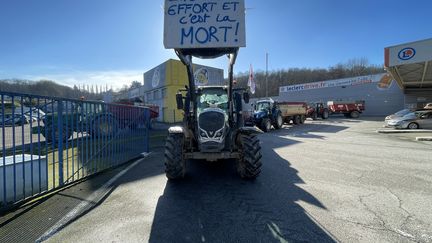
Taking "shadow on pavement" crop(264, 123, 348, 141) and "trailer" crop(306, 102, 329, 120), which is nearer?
"shadow on pavement" crop(264, 123, 348, 141)

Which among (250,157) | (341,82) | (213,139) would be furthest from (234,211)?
(341,82)

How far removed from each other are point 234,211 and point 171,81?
25.7m

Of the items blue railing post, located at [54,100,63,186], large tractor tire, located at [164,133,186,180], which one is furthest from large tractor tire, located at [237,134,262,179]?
blue railing post, located at [54,100,63,186]

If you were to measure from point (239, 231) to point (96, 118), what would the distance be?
493 cm

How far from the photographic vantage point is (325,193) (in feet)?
15.9

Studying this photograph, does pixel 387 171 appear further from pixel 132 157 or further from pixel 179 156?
pixel 132 157

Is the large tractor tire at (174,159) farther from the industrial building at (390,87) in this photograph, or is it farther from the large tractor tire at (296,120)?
the large tractor tire at (296,120)

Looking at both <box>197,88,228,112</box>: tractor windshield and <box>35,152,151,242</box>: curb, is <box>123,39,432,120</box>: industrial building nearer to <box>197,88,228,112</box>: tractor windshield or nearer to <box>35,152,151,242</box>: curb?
<box>197,88,228,112</box>: tractor windshield

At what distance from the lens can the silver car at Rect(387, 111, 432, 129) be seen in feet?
55.2

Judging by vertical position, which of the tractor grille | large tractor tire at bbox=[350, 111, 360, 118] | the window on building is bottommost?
the tractor grille

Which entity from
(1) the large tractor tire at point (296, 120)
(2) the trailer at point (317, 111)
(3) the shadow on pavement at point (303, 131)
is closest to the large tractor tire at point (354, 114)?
(2) the trailer at point (317, 111)

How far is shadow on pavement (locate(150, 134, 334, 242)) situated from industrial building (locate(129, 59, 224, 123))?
72.0ft

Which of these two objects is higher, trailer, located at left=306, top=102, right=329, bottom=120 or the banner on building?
the banner on building

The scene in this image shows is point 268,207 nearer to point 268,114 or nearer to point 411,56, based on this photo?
point 268,114
